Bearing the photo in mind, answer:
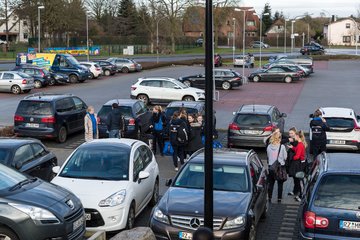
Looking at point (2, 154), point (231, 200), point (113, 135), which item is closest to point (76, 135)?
point (113, 135)

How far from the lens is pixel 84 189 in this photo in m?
9.74

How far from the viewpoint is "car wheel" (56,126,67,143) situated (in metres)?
19.3

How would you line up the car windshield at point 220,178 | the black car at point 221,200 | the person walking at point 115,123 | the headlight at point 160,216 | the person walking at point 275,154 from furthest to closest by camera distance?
1. the person walking at point 115,123
2. the person walking at point 275,154
3. the car windshield at point 220,178
4. the headlight at point 160,216
5. the black car at point 221,200

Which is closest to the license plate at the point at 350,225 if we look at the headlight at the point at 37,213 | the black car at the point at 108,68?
the headlight at the point at 37,213

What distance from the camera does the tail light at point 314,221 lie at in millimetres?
7688

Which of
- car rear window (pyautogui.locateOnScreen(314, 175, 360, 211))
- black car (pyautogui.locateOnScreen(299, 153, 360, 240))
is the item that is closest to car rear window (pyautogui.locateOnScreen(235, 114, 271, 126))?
black car (pyautogui.locateOnScreen(299, 153, 360, 240))

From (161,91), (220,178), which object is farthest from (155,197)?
(161,91)

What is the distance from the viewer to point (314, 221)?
7.74 meters

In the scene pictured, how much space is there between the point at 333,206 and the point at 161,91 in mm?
23065

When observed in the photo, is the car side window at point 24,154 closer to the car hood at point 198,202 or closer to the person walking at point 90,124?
the car hood at point 198,202

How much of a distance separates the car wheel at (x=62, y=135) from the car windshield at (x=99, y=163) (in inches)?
332

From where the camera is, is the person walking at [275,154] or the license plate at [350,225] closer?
the license plate at [350,225]

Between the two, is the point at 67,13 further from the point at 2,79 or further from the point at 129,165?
the point at 129,165

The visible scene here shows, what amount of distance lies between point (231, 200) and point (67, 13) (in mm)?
72954
